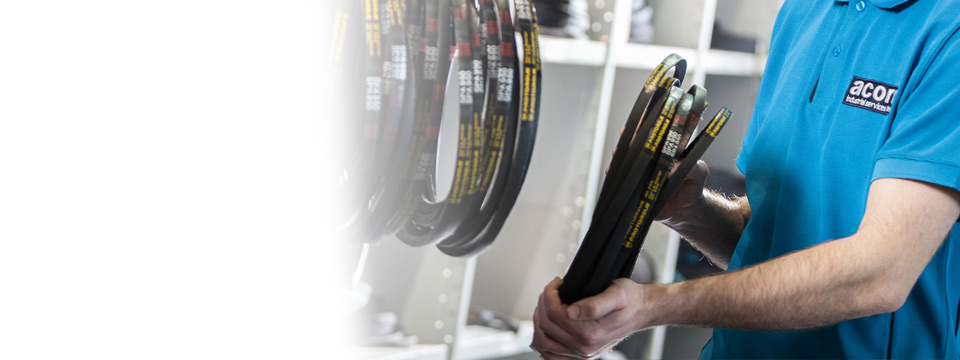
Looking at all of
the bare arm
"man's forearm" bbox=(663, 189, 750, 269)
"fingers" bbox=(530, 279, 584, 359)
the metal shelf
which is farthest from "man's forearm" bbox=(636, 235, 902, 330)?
the metal shelf

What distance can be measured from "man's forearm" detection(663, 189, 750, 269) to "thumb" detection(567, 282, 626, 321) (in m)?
0.36

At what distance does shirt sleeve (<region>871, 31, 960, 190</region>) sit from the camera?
92 centimetres

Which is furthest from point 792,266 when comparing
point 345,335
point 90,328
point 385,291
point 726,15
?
point 726,15

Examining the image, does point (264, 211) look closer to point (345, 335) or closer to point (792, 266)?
point (792, 266)

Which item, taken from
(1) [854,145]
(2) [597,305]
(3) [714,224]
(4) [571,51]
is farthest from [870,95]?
(4) [571,51]

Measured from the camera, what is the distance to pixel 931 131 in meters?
0.94

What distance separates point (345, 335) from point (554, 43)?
699 millimetres

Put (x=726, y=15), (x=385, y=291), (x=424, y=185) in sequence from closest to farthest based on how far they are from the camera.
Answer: (x=424, y=185), (x=385, y=291), (x=726, y=15)

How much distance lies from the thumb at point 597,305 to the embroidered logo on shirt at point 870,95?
1.33ft

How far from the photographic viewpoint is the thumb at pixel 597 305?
2.98 feet

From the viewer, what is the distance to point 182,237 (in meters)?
0.55

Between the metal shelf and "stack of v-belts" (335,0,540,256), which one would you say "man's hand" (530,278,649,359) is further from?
the metal shelf

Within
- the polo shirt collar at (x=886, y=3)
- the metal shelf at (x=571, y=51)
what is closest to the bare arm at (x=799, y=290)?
the polo shirt collar at (x=886, y=3)

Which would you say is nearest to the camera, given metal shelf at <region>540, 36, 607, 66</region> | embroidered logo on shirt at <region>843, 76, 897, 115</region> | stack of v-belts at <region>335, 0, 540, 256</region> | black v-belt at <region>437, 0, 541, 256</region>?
stack of v-belts at <region>335, 0, 540, 256</region>
